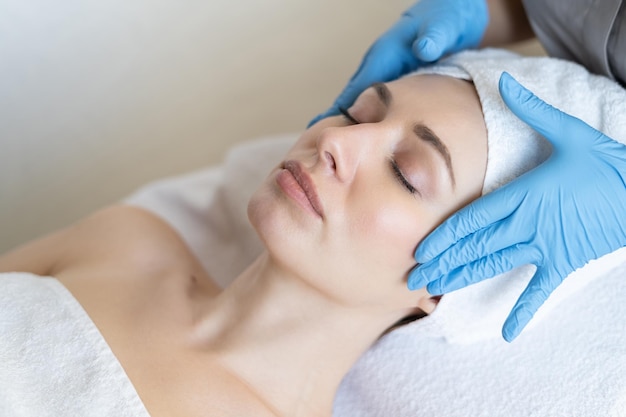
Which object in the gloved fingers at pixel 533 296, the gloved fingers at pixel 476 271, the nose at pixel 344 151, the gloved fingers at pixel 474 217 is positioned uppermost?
the nose at pixel 344 151

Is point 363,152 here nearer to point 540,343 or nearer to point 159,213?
point 540,343

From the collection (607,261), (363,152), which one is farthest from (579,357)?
(363,152)

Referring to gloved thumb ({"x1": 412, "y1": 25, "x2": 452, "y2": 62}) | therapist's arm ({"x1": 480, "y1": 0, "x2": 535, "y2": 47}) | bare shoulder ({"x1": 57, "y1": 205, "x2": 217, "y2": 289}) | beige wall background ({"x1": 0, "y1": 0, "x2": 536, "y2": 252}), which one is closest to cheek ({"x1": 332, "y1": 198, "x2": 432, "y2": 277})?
gloved thumb ({"x1": 412, "y1": 25, "x2": 452, "y2": 62})

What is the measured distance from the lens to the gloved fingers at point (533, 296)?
1.15m

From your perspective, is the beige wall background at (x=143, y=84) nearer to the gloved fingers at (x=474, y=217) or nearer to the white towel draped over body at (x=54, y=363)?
the white towel draped over body at (x=54, y=363)

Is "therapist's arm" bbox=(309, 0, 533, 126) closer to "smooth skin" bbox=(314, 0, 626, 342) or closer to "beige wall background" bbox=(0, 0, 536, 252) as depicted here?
"smooth skin" bbox=(314, 0, 626, 342)

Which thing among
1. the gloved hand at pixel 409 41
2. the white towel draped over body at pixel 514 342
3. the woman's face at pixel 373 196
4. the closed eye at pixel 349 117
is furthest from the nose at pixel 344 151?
the gloved hand at pixel 409 41

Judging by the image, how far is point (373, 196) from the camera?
3.67 feet

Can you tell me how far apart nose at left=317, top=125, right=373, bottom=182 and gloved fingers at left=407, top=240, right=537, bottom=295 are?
7.7 inches

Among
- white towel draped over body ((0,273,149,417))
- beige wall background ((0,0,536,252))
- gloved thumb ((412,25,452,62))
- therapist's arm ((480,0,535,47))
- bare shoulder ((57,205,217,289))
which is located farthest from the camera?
beige wall background ((0,0,536,252))

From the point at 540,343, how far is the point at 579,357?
0.07 metres

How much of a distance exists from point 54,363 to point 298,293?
1.34 feet

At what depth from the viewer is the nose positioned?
1.14 metres

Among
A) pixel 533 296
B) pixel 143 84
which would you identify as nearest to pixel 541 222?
pixel 533 296
